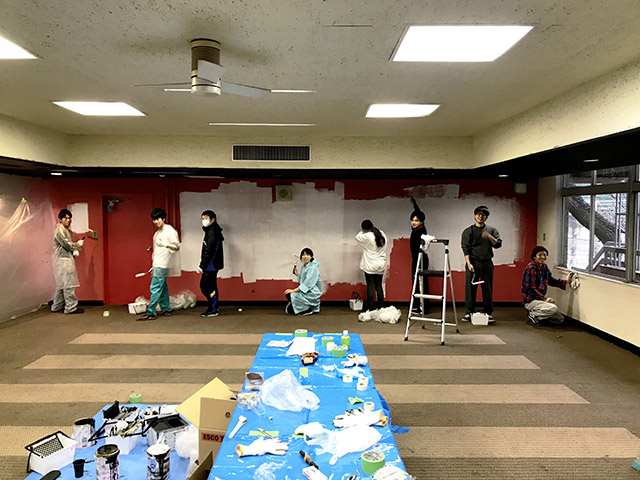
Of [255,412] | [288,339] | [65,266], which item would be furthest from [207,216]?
[255,412]

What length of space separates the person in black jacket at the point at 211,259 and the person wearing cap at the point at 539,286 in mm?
4620

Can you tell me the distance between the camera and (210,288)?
6496mm

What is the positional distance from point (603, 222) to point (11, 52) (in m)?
6.69

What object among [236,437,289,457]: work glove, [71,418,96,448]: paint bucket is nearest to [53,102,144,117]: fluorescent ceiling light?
[71,418,96,448]: paint bucket

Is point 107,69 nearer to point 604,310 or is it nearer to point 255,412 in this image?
point 255,412

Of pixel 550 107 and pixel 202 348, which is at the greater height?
pixel 550 107

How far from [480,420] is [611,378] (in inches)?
69.9

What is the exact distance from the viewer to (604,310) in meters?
5.25

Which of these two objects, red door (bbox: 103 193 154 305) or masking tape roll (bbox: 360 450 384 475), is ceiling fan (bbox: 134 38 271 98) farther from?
red door (bbox: 103 193 154 305)

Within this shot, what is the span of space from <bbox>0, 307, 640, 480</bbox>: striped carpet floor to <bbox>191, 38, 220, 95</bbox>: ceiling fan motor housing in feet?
8.35

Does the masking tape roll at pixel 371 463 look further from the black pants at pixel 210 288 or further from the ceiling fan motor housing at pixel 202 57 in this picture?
the black pants at pixel 210 288

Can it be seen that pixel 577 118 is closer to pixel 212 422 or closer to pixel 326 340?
pixel 326 340

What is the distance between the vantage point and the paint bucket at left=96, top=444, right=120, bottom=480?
191 centimetres

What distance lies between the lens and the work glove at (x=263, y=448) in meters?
1.77
